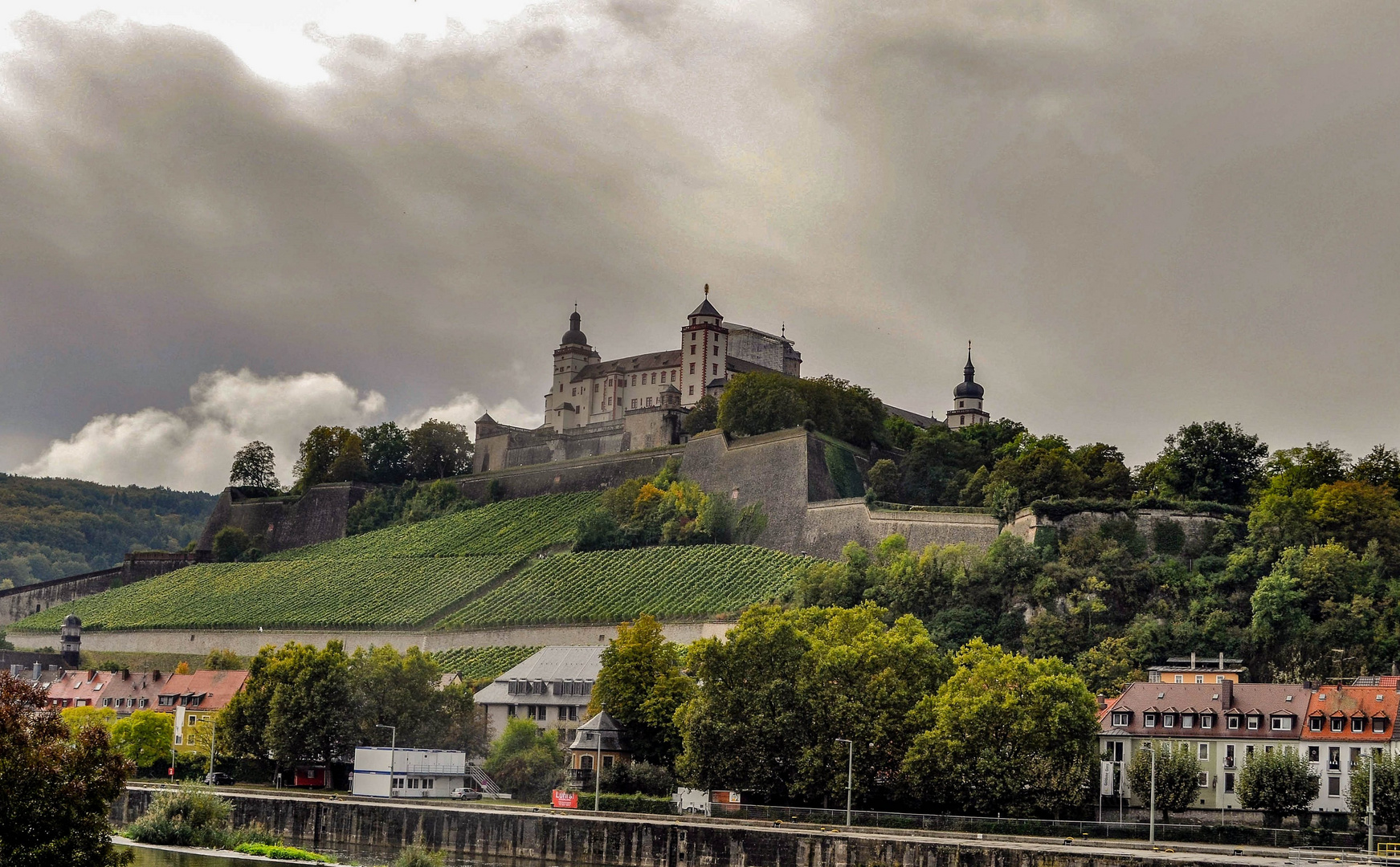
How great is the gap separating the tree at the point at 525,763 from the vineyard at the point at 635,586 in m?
16.3

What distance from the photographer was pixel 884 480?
99.6 m

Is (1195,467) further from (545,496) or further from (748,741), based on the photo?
(545,496)

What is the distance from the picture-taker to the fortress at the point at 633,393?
122 meters

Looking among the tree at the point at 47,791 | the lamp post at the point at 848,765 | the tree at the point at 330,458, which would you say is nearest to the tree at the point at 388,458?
the tree at the point at 330,458

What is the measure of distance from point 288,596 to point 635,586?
3077cm

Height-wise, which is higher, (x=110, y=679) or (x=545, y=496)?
(x=545, y=496)

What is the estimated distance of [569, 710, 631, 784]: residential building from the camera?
64.8 metres

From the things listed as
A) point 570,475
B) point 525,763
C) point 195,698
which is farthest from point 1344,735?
point 570,475

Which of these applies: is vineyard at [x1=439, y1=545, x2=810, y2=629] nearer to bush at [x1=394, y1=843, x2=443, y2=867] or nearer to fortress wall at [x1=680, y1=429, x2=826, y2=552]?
fortress wall at [x1=680, y1=429, x2=826, y2=552]

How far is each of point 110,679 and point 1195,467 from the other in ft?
192

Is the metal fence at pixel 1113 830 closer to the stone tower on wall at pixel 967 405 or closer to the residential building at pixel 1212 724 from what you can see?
the residential building at pixel 1212 724

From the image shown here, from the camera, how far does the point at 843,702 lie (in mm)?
58406

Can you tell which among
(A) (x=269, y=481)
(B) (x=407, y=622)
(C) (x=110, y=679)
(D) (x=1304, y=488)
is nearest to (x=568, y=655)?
(B) (x=407, y=622)

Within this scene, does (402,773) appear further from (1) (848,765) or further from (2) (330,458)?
(2) (330,458)
